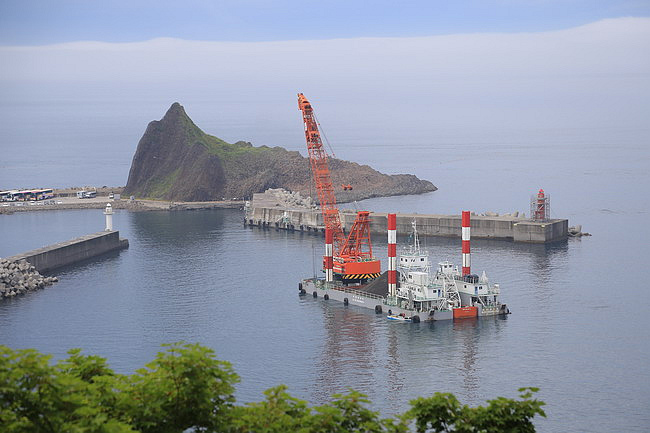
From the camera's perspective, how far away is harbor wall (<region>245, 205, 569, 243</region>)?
92375 millimetres

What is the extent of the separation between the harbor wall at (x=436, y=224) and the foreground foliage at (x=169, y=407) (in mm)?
68384

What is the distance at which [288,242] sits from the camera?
96938mm

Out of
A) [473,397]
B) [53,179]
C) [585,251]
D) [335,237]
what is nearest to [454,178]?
[53,179]

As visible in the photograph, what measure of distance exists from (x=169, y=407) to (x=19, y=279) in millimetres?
49934

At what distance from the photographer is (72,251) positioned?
3317 inches

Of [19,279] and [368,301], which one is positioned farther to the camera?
[19,279]

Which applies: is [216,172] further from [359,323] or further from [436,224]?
[359,323]

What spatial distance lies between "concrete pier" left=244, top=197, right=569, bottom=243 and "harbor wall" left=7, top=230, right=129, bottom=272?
21032mm

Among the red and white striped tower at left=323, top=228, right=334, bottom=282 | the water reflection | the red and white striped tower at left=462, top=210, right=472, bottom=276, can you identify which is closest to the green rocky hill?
the red and white striped tower at left=323, top=228, right=334, bottom=282

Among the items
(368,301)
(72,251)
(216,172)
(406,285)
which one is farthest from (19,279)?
(216,172)

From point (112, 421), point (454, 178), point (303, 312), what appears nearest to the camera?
point (112, 421)

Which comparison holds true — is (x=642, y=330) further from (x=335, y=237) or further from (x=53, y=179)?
(x=53, y=179)

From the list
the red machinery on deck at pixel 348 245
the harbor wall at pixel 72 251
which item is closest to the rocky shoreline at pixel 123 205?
the harbor wall at pixel 72 251

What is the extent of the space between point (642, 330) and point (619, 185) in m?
101
